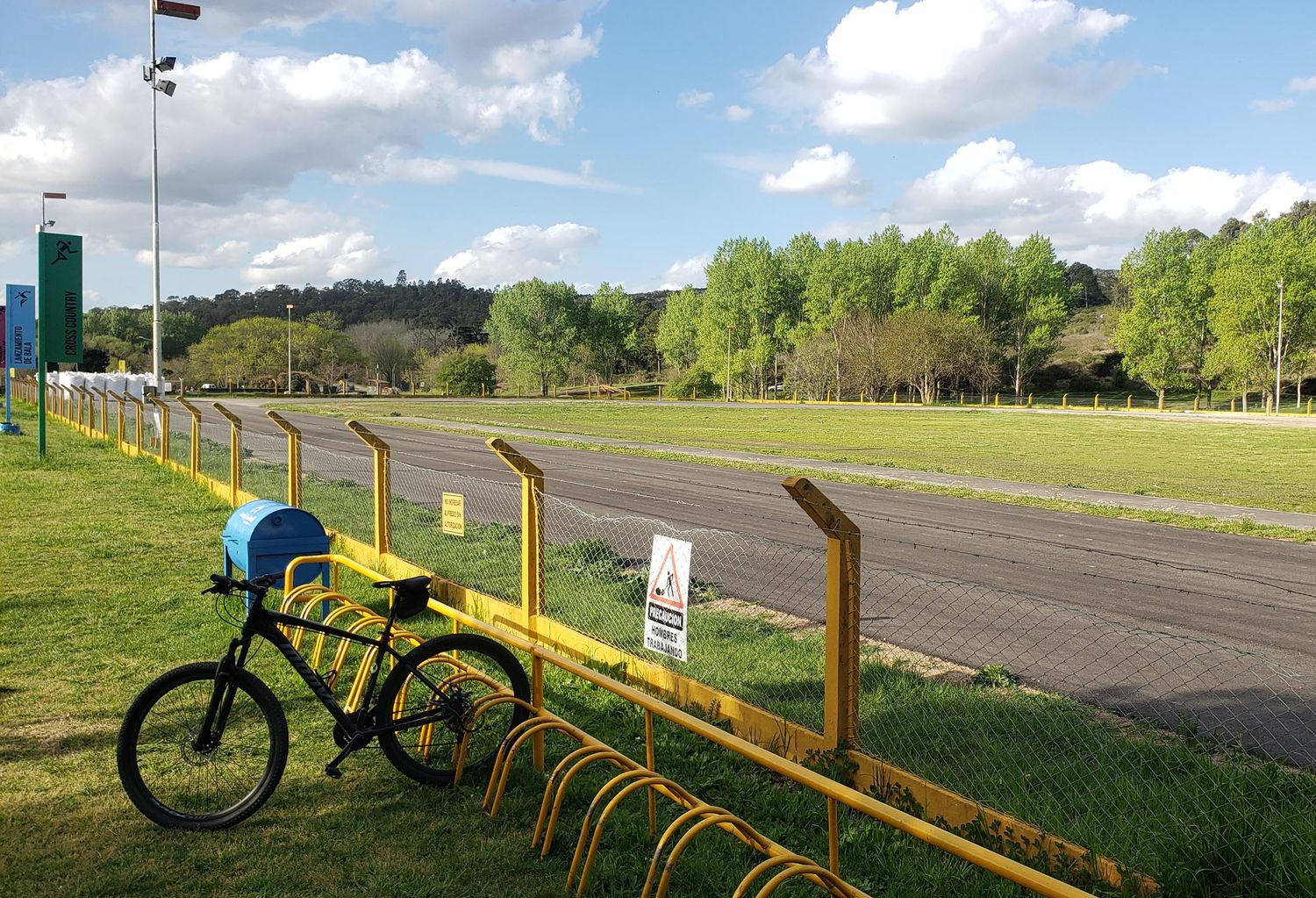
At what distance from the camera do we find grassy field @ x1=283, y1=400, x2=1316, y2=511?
72.7ft

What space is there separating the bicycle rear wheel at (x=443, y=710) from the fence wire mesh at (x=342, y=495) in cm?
547

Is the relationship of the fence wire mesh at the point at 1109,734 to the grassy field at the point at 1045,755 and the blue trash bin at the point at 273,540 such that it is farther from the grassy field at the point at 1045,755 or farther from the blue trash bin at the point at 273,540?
the blue trash bin at the point at 273,540

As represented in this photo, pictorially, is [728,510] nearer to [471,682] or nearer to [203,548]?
[203,548]

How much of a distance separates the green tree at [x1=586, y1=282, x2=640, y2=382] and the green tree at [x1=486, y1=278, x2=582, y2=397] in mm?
3811

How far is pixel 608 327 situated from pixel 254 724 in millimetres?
112999

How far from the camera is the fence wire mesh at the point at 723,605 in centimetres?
661

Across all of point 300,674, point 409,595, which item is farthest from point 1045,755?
point 300,674

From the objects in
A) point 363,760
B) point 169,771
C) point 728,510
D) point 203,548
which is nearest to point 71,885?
point 169,771

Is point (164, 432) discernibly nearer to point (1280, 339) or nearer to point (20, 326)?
point (20, 326)

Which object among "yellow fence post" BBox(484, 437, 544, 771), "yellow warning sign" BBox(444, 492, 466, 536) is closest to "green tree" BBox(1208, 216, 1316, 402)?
"yellow warning sign" BBox(444, 492, 466, 536)

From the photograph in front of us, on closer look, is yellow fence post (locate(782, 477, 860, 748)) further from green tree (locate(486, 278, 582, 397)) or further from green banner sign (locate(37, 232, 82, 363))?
green tree (locate(486, 278, 582, 397))

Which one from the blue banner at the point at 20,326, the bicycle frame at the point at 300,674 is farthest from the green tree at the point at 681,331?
the bicycle frame at the point at 300,674

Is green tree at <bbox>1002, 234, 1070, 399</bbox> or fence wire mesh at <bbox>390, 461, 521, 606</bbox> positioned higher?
green tree at <bbox>1002, 234, 1070, 399</bbox>

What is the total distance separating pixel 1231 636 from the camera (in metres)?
8.38
